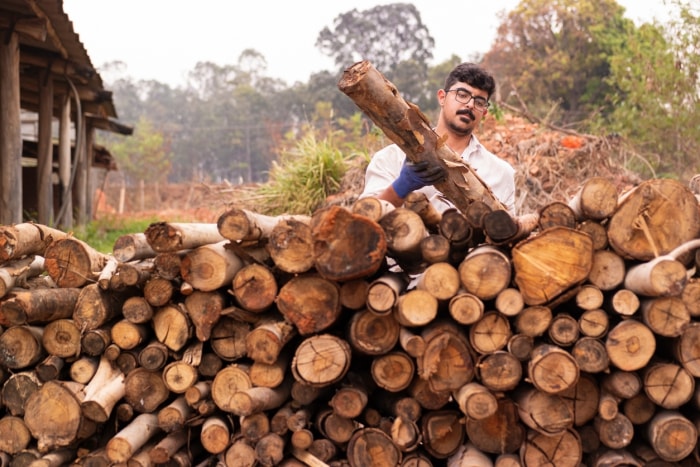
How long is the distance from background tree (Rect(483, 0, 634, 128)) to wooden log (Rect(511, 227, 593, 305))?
2494 centimetres

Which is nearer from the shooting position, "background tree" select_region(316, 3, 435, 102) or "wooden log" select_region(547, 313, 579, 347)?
"wooden log" select_region(547, 313, 579, 347)

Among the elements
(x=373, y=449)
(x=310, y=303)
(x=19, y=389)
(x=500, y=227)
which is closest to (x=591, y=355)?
(x=500, y=227)

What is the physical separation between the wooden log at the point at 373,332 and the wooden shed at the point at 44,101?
5.72 meters

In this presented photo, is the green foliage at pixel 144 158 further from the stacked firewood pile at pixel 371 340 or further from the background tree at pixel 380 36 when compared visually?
the stacked firewood pile at pixel 371 340

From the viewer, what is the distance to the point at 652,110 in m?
13.8

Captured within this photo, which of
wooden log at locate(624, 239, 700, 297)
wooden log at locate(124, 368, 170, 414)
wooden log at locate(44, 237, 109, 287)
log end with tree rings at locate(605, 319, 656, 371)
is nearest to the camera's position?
wooden log at locate(624, 239, 700, 297)

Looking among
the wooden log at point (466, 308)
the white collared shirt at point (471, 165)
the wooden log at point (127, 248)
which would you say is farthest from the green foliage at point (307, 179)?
the wooden log at point (466, 308)

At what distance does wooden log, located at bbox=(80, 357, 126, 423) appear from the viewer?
108 inches

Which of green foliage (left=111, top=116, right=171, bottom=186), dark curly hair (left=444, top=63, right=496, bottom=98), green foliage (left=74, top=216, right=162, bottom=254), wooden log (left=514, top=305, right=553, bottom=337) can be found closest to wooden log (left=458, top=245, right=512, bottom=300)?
wooden log (left=514, top=305, right=553, bottom=337)

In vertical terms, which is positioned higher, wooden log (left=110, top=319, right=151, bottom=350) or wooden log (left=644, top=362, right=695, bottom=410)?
wooden log (left=644, top=362, right=695, bottom=410)

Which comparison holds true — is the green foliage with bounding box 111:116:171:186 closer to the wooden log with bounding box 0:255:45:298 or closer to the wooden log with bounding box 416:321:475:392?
the wooden log with bounding box 0:255:45:298

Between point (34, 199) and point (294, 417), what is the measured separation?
12617mm

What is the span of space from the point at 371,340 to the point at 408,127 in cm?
89

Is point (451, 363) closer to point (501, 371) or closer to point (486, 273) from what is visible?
point (501, 371)
